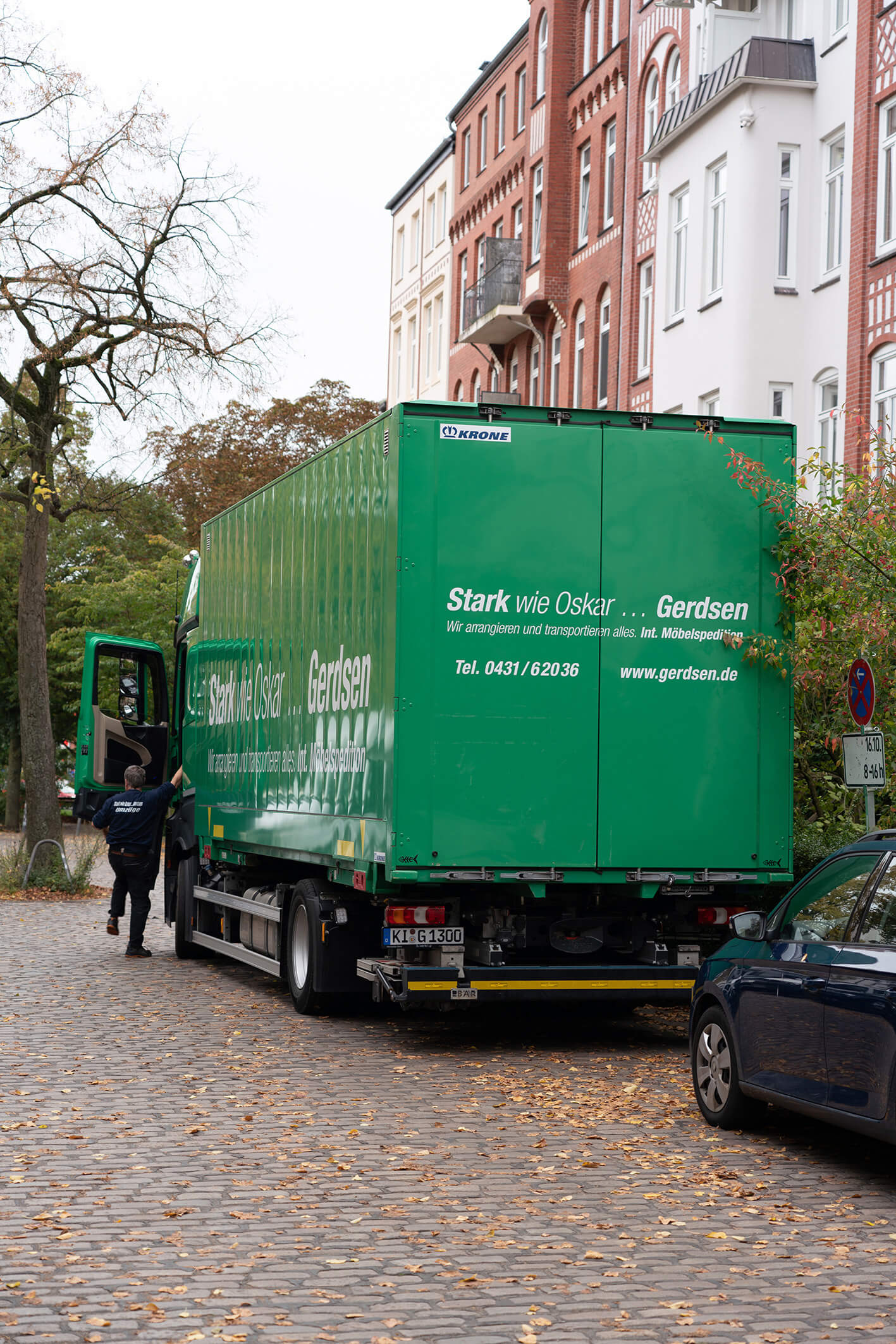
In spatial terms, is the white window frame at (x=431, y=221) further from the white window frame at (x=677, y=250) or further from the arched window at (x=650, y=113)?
the white window frame at (x=677, y=250)

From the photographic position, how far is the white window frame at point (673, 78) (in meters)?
30.5

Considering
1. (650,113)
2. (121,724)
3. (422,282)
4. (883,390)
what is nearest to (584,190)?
(650,113)

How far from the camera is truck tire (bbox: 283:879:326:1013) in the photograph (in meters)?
12.2

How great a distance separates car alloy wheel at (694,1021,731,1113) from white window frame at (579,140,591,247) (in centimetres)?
2838

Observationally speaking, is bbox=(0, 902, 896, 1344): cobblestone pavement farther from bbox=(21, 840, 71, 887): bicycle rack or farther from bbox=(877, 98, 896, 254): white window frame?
bbox=(877, 98, 896, 254): white window frame

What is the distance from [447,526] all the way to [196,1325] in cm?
605

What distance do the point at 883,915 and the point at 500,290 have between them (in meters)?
32.8

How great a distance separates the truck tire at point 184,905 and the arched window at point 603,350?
61.9 feet

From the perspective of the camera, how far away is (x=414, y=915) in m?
10.9

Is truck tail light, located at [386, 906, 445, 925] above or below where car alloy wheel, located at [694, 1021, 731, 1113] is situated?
above

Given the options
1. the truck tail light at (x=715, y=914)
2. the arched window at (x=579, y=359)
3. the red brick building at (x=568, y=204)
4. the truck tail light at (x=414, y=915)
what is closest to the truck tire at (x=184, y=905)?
the truck tail light at (x=414, y=915)

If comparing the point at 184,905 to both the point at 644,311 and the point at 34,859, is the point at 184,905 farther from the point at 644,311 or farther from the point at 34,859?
the point at 644,311

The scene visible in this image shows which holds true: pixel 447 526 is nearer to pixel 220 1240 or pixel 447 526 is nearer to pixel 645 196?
pixel 220 1240

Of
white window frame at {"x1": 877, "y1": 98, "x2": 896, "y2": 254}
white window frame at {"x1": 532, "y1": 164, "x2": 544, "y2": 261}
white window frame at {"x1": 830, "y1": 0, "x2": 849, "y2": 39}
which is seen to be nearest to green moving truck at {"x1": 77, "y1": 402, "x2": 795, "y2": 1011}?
white window frame at {"x1": 877, "y1": 98, "x2": 896, "y2": 254}
